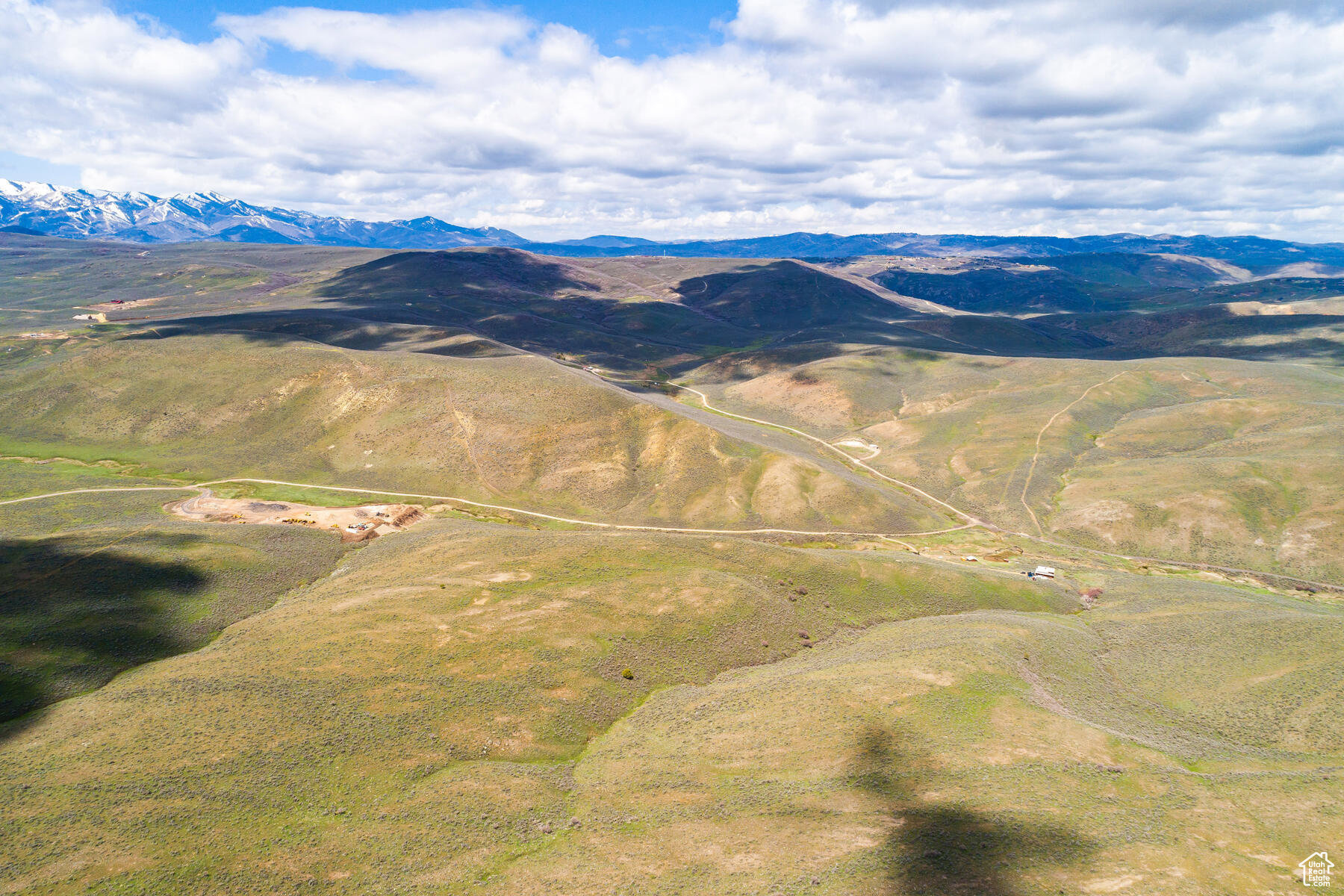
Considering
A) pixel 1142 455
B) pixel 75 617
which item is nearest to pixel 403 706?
pixel 75 617

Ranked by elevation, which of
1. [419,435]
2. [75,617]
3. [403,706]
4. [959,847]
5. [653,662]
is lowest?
[653,662]

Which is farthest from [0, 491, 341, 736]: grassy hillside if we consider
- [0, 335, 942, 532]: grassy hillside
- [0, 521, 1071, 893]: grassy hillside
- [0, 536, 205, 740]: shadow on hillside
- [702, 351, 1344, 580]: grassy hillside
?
[702, 351, 1344, 580]: grassy hillside

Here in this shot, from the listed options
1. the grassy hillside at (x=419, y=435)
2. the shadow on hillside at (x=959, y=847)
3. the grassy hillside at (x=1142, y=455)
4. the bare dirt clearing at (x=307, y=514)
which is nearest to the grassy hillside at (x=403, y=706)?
the bare dirt clearing at (x=307, y=514)

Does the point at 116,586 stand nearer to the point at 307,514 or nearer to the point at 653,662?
the point at 307,514

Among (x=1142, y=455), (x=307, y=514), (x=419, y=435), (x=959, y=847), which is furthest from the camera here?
(x=1142, y=455)

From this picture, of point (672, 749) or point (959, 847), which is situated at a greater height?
point (959, 847)

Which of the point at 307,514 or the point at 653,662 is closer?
the point at 653,662
